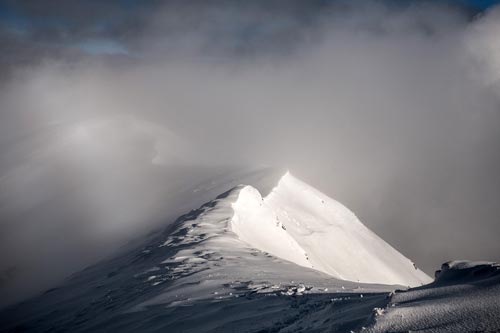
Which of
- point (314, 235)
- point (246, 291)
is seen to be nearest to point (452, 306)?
→ point (246, 291)

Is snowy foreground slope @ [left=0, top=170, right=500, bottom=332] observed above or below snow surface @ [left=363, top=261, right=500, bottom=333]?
above

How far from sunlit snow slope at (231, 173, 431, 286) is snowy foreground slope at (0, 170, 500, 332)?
12 centimetres

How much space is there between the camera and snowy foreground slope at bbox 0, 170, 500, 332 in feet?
17.9

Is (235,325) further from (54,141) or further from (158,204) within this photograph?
(54,141)

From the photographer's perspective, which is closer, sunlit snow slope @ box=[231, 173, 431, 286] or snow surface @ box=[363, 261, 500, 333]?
snow surface @ box=[363, 261, 500, 333]

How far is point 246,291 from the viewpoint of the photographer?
9719 millimetres

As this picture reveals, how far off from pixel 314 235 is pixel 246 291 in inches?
741

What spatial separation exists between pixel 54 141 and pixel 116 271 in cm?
6011

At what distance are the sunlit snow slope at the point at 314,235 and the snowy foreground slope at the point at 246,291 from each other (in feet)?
0.39

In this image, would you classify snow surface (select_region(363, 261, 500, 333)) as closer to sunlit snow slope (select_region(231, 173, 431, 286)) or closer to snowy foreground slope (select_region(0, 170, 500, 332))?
snowy foreground slope (select_region(0, 170, 500, 332))

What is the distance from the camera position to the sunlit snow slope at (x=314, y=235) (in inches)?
866

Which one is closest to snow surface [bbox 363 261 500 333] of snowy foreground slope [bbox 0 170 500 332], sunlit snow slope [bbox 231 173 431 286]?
snowy foreground slope [bbox 0 170 500 332]

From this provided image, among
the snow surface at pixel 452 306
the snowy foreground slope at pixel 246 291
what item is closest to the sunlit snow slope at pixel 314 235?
the snowy foreground slope at pixel 246 291

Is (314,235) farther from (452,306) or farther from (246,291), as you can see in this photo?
(452,306)
